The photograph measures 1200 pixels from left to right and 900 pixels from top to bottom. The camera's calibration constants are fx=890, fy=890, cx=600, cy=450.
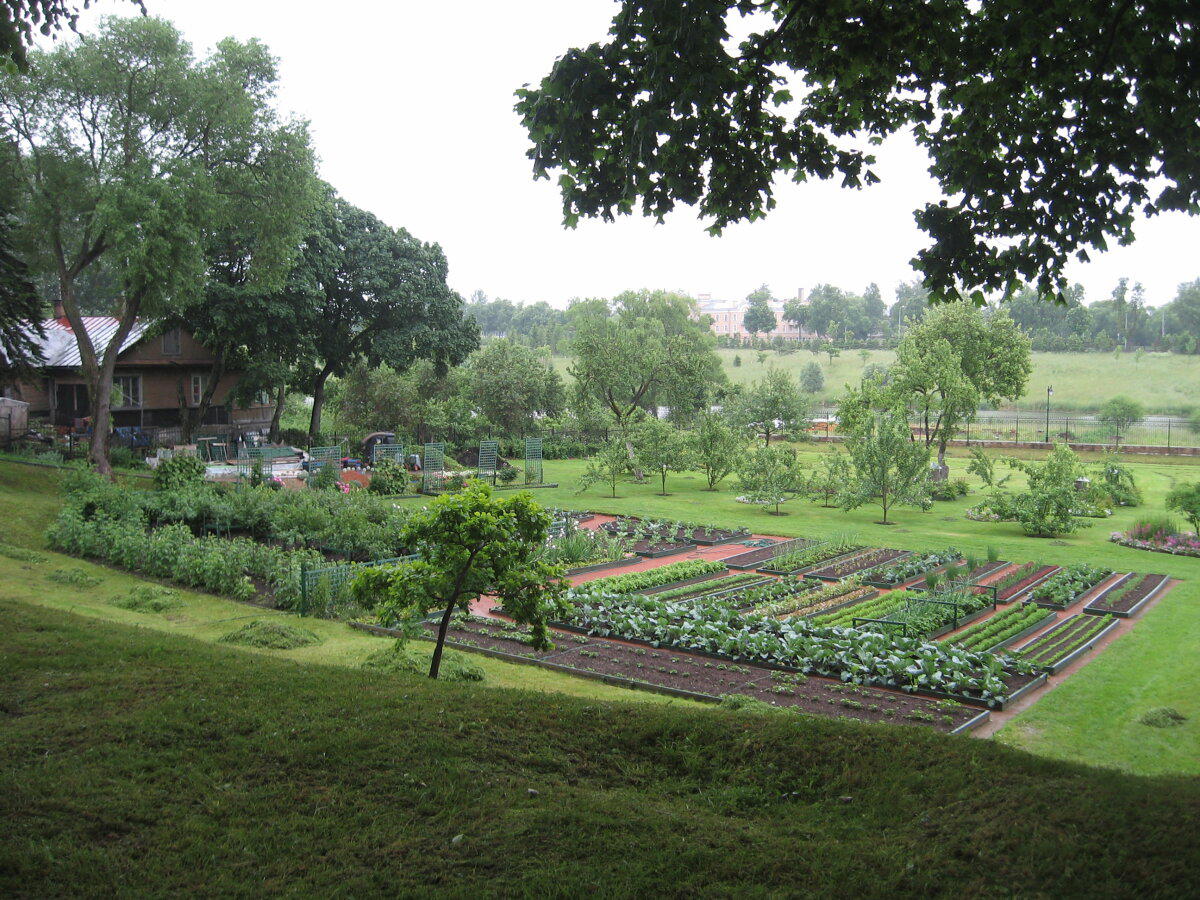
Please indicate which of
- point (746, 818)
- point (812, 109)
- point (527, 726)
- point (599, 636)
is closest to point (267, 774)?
point (527, 726)

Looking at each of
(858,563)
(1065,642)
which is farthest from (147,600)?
(1065,642)

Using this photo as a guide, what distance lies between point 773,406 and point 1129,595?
27.4 m

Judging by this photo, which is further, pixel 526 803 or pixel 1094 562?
pixel 1094 562

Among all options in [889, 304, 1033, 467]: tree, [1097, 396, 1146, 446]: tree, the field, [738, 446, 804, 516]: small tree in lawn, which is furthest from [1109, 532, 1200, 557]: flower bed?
the field

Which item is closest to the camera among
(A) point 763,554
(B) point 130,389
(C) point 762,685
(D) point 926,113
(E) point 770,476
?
(D) point 926,113

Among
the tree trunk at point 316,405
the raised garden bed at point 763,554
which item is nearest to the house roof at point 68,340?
the tree trunk at point 316,405

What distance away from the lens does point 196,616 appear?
13.7 metres

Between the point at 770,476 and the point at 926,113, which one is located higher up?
the point at 926,113

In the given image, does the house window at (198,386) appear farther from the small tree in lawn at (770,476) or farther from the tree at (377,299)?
the small tree in lawn at (770,476)

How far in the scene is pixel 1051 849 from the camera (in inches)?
151

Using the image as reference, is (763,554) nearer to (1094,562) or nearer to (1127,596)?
(1127,596)

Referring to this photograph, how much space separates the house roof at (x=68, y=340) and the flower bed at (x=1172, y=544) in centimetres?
3277

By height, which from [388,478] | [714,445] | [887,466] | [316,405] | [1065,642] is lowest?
[1065,642]

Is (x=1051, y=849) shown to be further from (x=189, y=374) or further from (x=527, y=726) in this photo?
(x=189, y=374)
